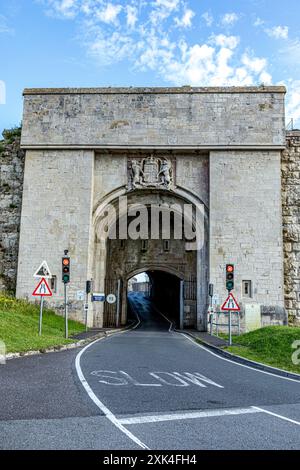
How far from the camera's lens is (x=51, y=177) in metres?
24.4

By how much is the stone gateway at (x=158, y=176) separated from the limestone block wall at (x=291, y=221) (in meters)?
0.77

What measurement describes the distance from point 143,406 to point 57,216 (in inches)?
727

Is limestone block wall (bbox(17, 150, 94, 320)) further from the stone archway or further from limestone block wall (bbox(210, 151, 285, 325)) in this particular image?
limestone block wall (bbox(210, 151, 285, 325))

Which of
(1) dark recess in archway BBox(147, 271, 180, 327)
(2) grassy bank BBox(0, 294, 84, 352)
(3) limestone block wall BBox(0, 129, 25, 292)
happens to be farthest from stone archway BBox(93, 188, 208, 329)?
(1) dark recess in archway BBox(147, 271, 180, 327)

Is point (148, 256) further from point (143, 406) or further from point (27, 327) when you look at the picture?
point (143, 406)

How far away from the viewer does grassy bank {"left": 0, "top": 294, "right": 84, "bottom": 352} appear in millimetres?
12703

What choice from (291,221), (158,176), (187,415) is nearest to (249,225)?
(291,221)

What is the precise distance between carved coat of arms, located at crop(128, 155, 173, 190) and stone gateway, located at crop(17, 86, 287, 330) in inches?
2.0

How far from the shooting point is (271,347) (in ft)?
44.8

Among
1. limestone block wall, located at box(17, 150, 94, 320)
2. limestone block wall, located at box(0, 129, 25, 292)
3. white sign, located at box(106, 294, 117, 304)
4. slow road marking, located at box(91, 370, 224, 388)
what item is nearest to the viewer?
slow road marking, located at box(91, 370, 224, 388)

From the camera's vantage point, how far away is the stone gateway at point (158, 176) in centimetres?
2341
